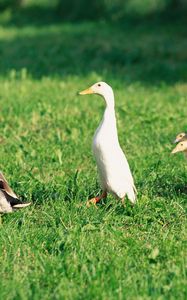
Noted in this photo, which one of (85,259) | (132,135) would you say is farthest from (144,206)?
(132,135)

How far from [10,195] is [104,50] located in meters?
13.7

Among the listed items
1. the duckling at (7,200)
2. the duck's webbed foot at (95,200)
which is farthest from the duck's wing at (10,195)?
the duck's webbed foot at (95,200)

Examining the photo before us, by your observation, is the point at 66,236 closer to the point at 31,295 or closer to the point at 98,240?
the point at 98,240

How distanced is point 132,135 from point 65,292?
17.8 ft

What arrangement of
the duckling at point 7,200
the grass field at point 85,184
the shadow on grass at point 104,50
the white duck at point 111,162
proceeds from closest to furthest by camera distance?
1. the grass field at point 85,184
2. the duckling at point 7,200
3. the white duck at point 111,162
4. the shadow on grass at point 104,50

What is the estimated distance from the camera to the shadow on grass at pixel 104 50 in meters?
16.7

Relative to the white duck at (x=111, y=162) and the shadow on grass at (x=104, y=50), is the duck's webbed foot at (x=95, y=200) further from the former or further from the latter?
the shadow on grass at (x=104, y=50)

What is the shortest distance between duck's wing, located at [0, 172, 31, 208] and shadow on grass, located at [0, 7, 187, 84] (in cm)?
952

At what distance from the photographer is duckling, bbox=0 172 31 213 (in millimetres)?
6266

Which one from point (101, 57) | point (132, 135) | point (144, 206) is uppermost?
point (144, 206)

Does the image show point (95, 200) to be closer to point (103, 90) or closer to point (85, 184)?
point (85, 184)

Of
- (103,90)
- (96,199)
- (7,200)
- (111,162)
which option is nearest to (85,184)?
(96,199)

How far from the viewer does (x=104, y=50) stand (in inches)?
773

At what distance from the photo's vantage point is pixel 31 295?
493 centimetres
